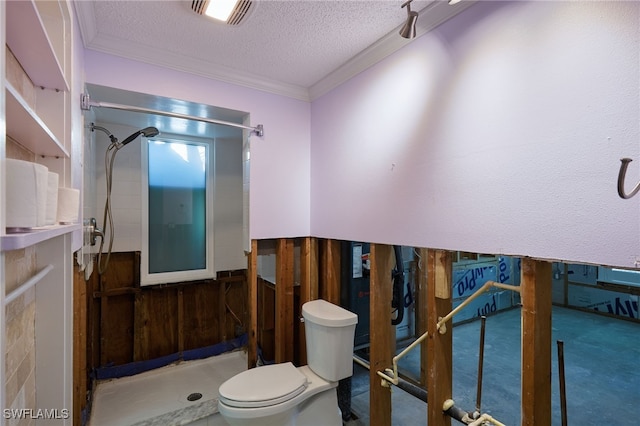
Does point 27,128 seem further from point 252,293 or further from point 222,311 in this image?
point 222,311

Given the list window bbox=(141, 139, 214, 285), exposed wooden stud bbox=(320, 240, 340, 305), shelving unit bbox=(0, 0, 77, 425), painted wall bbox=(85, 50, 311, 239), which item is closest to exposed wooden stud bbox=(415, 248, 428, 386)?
exposed wooden stud bbox=(320, 240, 340, 305)

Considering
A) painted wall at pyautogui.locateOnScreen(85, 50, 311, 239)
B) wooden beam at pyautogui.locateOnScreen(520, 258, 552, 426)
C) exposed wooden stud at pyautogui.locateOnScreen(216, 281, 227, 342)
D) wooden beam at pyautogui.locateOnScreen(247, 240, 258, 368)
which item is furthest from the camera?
exposed wooden stud at pyautogui.locateOnScreen(216, 281, 227, 342)

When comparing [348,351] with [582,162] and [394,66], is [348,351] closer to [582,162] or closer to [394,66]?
[582,162]

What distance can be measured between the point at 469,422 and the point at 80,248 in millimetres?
2056

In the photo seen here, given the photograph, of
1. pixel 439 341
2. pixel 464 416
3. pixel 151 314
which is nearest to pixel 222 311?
pixel 151 314

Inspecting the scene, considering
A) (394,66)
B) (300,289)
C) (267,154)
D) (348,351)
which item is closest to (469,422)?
(348,351)

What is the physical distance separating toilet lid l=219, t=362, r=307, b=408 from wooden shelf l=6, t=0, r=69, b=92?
5.46 ft

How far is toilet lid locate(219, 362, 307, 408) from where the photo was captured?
5.46ft

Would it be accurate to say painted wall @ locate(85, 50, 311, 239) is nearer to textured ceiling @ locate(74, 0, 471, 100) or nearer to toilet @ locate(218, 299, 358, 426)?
textured ceiling @ locate(74, 0, 471, 100)

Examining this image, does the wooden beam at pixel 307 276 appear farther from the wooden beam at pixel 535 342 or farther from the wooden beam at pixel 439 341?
the wooden beam at pixel 535 342

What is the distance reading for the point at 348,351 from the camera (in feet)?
6.47

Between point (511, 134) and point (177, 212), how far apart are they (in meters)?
2.85

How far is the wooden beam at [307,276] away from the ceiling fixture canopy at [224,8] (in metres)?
1.55

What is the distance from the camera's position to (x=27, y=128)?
33.0 inches
